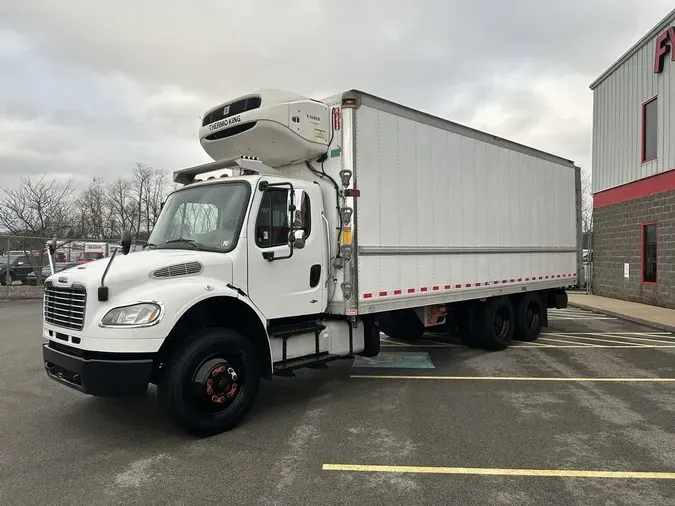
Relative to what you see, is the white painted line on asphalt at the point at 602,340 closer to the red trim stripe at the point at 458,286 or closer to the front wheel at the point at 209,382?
the red trim stripe at the point at 458,286

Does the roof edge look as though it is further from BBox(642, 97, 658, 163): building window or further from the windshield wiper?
the windshield wiper

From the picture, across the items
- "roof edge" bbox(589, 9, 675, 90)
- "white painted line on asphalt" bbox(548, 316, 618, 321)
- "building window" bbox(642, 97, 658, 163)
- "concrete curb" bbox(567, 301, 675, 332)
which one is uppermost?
"roof edge" bbox(589, 9, 675, 90)

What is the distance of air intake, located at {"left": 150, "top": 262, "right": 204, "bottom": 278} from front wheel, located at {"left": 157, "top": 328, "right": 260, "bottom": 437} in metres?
0.59

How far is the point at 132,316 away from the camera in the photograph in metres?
4.44

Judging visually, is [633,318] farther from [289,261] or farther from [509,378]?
[289,261]

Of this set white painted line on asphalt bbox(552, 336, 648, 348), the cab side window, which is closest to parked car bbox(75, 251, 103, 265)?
the cab side window

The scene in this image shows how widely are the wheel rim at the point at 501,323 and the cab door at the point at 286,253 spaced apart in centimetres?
453

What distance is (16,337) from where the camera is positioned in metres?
10.4

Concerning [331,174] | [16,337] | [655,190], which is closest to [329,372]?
[331,174]

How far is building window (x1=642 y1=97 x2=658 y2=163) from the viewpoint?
605 inches

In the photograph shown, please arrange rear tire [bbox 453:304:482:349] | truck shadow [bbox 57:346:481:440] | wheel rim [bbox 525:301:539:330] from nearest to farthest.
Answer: truck shadow [bbox 57:346:481:440] < rear tire [bbox 453:304:482:349] < wheel rim [bbox 525:301:539:330]

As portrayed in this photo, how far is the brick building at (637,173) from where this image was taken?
47.5 ft

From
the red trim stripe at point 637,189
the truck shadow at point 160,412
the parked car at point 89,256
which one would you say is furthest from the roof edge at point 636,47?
the parked car at point 89,256

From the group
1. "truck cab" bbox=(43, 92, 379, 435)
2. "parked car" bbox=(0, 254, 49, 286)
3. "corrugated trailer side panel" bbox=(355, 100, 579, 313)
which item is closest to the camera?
"truck cab" bbox=(43, 92, 379, 435)
